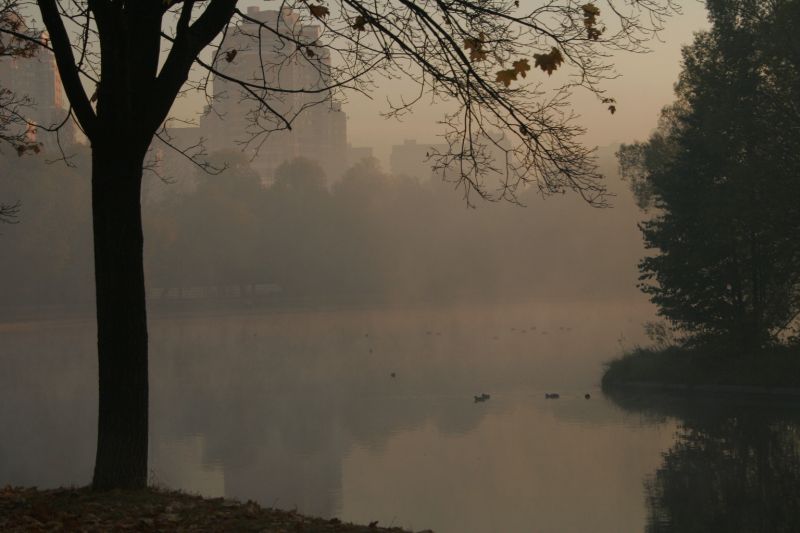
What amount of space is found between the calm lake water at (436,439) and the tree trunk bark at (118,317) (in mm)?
6072

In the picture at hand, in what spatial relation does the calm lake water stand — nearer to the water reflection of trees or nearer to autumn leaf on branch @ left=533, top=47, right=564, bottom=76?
the water reflection of trees

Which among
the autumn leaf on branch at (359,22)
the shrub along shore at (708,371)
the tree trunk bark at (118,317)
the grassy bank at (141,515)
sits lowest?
the shrub along shore at (708,371)

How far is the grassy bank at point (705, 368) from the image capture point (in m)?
28.5

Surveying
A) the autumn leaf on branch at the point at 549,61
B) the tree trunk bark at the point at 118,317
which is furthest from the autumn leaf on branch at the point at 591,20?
the tree trunk bark at the point at 118,317

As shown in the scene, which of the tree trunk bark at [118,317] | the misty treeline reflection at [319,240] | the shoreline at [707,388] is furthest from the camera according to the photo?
the misty treeline reflection at [319,240]

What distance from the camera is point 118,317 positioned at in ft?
32.7

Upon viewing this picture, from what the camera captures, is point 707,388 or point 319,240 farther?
point 319,240

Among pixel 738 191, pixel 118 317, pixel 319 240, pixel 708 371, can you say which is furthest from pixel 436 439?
pixel 319 240

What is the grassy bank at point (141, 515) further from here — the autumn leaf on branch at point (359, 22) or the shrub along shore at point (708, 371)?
the shrub along shore at point (708, 371)

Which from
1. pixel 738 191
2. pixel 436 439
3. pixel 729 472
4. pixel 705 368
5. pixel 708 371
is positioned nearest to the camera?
pixel 729 472

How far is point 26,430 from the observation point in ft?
95.4

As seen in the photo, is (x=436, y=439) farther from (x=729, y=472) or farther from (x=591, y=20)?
(x=591, y=20)

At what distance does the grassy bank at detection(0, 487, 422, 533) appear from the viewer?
8.22 meters

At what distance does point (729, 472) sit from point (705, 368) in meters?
11.4
